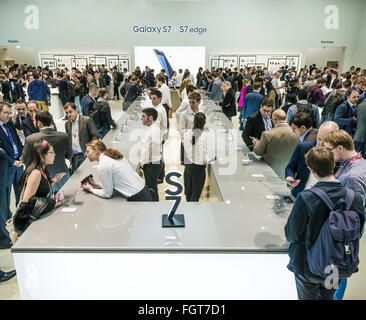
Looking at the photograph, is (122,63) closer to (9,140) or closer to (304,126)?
(9,140)

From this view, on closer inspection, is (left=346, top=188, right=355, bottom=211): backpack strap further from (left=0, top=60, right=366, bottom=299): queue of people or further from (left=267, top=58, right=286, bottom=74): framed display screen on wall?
(left=267, top=58, right=286, bottom=74): framed display screen on wall

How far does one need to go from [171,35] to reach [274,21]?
5365mm

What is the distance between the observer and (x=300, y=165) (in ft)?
9.28

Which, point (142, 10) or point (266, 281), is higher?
point (142, 10)

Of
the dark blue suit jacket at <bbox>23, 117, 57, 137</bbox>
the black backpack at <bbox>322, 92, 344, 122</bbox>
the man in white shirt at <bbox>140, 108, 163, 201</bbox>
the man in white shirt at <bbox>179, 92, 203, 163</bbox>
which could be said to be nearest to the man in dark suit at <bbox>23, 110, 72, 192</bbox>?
the dark blue suit jacket at <bbox>23, 117, 57, 137</bbox>

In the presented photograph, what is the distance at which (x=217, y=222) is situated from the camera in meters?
2.56

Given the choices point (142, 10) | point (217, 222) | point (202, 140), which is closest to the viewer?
point (217, 222)

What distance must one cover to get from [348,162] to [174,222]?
4.44ft

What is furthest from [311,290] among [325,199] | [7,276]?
[7,276]

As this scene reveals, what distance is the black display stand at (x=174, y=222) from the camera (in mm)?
2494

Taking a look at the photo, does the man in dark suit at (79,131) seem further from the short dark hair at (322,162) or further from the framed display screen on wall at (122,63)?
the framed display screen on wall at (122,63)
